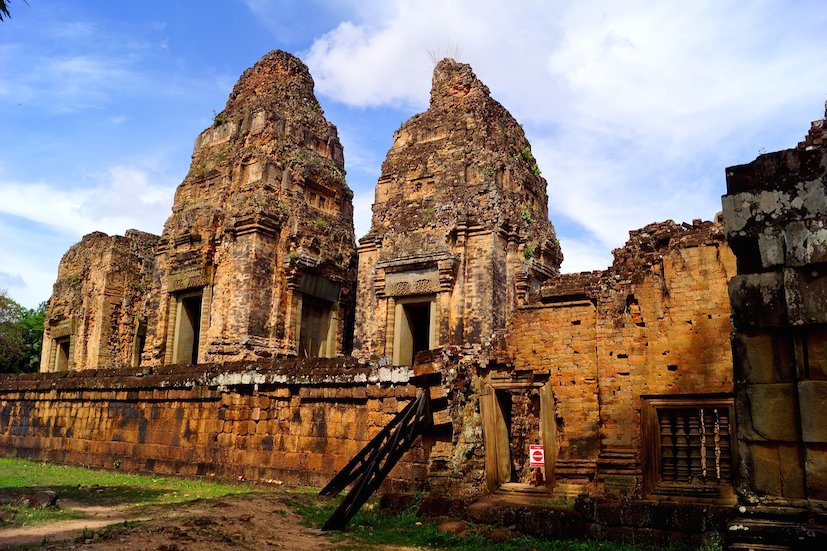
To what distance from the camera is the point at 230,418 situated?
1416 cm

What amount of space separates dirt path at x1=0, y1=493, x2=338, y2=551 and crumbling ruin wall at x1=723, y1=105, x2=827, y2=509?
481cm

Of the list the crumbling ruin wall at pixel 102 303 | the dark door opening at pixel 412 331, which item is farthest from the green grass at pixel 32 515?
the crumbling ruin wall at pixel 102 303

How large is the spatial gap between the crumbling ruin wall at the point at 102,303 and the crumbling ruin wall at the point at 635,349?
62.8 ft

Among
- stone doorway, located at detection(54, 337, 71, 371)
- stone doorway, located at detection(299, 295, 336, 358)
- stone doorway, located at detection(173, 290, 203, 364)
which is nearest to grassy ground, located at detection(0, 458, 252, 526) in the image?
stone doorway, located at detection(173, 290, 203, 364)

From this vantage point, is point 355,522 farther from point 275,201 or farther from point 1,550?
point 275,201

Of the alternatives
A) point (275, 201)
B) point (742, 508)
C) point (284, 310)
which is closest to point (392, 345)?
point (284, 310)

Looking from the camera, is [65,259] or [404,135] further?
[65,259]

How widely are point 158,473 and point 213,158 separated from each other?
460 inches

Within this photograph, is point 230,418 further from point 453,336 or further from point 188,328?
point 188,328

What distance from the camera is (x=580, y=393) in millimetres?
11984

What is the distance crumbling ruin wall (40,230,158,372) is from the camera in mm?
26062

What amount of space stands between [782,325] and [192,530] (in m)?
6.12

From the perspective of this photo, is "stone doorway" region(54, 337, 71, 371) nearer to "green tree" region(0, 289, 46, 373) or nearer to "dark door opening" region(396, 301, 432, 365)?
"green tree" region(0, 289, 46, 373)

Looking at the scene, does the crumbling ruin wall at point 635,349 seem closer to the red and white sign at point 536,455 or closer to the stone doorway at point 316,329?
the red and white sign at point 536,455
